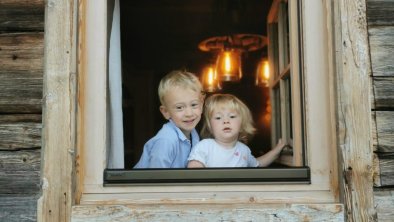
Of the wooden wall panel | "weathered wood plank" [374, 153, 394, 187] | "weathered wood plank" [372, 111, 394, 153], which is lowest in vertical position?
"weathered wood plank" [374, 153, 394, 187]

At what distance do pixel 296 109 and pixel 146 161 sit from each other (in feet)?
2.37

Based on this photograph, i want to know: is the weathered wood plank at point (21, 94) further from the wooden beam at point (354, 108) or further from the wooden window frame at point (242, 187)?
the wooden beam at point (354, 108)

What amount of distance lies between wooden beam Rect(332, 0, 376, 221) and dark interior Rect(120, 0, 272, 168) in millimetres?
2436

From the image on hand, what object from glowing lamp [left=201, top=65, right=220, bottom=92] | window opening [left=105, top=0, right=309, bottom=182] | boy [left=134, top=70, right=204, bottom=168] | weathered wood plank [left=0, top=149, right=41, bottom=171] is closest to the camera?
weathered wood plank [left=0, top=149, right=41, bottom=171]

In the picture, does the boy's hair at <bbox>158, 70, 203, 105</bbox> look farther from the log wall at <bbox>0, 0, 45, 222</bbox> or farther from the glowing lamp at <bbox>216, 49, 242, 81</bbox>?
the glowing lamp at <bbox>216, 49, 242, 81</bbox>

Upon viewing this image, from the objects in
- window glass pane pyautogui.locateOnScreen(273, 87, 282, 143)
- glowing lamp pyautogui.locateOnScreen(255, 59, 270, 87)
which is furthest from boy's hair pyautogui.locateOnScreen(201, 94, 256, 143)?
glowing lamp pyautogui.locateOnScreen(255, 59, 270, 87)

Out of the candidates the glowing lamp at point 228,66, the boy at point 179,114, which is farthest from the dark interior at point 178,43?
the boy at point 179,114

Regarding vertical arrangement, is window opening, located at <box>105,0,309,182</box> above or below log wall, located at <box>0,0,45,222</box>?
above

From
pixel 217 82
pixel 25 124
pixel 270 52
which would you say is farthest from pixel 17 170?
pixel 217 82

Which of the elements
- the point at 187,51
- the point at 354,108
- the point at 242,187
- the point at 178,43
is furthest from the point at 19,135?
the point at 187,51

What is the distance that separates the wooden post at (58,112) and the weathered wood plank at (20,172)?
6 cm

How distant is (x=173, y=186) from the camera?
6.68ft

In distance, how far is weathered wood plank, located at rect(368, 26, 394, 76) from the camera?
81.3 inches

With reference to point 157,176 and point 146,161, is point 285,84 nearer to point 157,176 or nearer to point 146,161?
point 146,161
